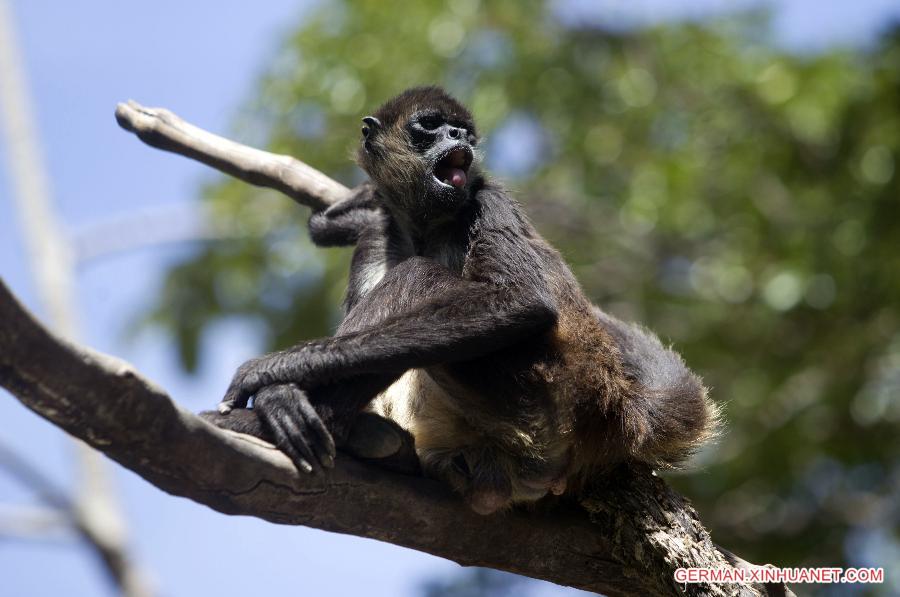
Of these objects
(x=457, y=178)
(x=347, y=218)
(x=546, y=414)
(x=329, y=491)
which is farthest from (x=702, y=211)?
(x=329, y=491)

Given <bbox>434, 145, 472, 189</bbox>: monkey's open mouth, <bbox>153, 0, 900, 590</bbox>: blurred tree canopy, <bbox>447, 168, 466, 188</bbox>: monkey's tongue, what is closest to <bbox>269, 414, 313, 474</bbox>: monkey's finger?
<bbox>447, 168, 466, 188</bbox>: monkey's tongue

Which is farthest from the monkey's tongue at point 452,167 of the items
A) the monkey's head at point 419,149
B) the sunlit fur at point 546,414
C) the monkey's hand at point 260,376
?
the monkey's hand at point 260,376

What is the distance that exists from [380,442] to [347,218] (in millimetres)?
2450

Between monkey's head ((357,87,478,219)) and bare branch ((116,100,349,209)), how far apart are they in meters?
0.53

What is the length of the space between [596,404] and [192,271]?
9476 millimetres

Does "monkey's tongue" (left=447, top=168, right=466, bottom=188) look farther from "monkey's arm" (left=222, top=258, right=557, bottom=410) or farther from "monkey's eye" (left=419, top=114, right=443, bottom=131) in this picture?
"monkey's arm" (left=222, top=258, right=557, bottom=410)

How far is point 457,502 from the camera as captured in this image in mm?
5074

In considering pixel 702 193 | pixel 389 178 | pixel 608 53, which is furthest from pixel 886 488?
pixel 389 178

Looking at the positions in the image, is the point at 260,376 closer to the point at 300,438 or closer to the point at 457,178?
the point at 300,438

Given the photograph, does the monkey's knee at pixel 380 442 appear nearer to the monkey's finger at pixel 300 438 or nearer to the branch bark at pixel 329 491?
the branch bark at pixel 329 491

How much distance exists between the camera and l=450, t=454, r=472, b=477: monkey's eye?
5160 millimetres

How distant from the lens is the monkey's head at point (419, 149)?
19.7 feet

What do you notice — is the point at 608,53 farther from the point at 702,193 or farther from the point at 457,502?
the point at 457,502

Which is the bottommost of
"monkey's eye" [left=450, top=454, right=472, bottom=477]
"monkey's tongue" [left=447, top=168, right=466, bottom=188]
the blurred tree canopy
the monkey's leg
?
"monkey's eye" [left=450, top=454, right=472, bottom=477]
